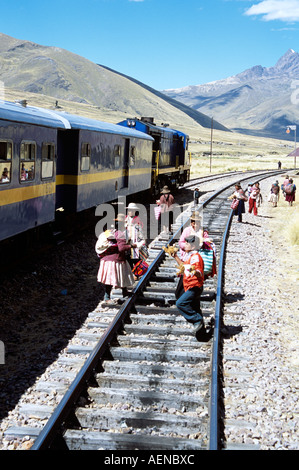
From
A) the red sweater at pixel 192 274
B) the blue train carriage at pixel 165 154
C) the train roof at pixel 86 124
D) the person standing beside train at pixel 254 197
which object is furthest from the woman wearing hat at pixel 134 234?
the blue train carriage at pixel 165 154

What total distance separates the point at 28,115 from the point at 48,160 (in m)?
1.59

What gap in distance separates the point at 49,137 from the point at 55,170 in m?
0.96

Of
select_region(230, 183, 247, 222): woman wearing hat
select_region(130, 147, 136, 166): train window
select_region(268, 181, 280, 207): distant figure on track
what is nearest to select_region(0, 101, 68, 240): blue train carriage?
select_region(130, 147, 136, 166): train window

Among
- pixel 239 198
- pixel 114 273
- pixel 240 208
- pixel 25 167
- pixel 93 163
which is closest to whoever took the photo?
pixel 114 273

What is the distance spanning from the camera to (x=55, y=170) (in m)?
13.0

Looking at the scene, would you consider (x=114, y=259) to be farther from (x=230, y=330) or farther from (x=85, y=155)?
(x=85, y=155)

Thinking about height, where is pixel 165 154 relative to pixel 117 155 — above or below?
above

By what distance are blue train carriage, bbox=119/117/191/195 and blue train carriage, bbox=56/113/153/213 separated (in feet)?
12.6

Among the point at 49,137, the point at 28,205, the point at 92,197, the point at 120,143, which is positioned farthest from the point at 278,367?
the point at 120,143

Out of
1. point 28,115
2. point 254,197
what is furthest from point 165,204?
point 254,197

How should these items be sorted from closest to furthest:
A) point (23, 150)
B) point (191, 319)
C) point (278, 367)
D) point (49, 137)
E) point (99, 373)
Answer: point (99, 373) < point (278, 367) < point (191, 319) < point (23, 150) < point (49, 137)

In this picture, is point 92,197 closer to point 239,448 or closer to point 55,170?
point 55,170

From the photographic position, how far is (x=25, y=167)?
Result: 432 inches

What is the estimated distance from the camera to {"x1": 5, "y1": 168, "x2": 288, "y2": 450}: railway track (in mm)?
5211
